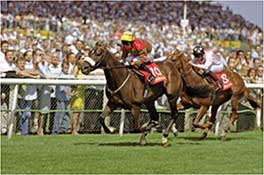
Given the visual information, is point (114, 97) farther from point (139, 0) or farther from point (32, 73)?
point (139, 0)

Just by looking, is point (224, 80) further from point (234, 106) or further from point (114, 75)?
point (114, 75)

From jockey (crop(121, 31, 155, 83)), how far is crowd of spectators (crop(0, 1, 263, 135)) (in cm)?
143

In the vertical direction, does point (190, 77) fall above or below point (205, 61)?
below

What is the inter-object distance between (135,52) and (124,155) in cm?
203

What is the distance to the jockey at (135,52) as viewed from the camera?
12.6 metres

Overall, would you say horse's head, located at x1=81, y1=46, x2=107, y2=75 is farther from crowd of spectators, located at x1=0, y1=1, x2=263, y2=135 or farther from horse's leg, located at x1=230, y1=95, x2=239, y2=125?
horse's leg, located at x1=230, y1=95, x2=239, y2=125

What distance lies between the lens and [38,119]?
14141 millimetres

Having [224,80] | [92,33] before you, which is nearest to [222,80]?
[224,80]

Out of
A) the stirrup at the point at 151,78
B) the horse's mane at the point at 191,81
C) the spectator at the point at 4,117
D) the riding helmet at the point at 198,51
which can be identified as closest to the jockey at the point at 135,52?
the stirrup at the point at 151,78

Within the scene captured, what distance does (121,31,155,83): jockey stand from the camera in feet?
41.2

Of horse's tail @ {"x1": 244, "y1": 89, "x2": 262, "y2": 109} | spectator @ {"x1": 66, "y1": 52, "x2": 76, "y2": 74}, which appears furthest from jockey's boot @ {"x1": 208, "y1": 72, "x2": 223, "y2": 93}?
spectator @ {"x1": 66, "y1": 52, "x2": 76, "y2": 74}

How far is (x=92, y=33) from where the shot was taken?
105 ft

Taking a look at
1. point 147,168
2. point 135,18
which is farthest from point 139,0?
point 147,168

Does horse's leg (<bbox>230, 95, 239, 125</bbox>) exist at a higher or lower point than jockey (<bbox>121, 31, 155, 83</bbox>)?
lower
